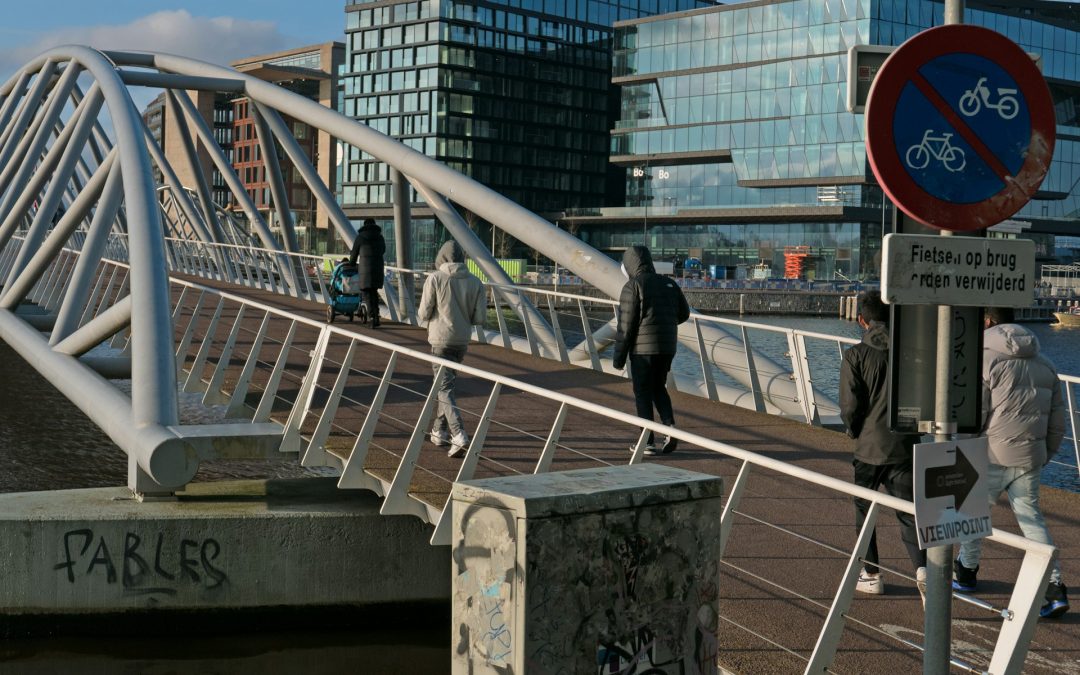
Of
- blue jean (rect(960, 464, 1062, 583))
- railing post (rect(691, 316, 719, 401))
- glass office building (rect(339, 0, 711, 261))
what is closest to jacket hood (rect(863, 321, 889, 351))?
blue jean (rect(960, 464, 1062, 583))

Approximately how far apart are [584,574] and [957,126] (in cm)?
176

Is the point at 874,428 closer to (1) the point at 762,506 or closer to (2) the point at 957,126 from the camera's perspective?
(1) the point at 762,506

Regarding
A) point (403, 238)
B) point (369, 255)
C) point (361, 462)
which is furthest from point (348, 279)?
point (361, 462)

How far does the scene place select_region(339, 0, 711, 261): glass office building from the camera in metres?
95.7

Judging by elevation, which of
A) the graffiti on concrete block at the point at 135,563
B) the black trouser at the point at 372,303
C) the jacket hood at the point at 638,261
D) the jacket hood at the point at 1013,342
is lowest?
the graffiti on concrete block at the point at 135,563

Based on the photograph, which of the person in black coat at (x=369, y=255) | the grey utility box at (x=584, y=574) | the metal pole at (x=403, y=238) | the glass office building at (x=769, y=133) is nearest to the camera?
the grey utility box at (x=584, y=574)

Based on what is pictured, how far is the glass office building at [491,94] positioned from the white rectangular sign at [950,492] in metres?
89.0

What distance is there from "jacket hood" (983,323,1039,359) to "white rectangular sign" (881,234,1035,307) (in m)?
2.81

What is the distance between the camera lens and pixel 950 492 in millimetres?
3883

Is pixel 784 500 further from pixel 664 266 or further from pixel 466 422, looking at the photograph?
pixel 664 266

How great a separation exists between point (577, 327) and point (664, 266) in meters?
16.5

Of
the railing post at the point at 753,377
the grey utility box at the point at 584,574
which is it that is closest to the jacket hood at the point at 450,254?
the railing post at the point at 753,377

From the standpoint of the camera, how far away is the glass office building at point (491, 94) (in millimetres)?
95688

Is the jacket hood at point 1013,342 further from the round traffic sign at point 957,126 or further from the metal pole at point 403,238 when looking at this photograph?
the metal pole at point 403,238
